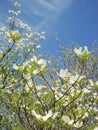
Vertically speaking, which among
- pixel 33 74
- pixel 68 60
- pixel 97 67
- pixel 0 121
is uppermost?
pixel 68 60

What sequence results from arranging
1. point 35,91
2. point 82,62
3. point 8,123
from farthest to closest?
point 8,123 < point 35,91 < point 82,62

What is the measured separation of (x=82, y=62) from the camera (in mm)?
3264

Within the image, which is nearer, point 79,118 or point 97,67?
point 79,118

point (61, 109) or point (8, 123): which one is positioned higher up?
point (8, 123)

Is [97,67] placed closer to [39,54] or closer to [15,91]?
[39,54]

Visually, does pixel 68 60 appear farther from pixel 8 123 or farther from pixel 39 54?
pixel 8 123

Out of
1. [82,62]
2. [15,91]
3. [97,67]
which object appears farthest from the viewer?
[97,67]

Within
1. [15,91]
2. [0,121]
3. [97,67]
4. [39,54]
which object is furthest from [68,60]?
[15,91]

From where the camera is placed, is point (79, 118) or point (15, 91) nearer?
point (79, 118)

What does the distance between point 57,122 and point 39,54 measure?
6.11 metres

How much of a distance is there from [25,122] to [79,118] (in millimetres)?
638

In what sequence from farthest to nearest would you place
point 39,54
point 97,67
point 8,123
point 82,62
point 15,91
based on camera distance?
point 97,67 < point 39,54 < point 8,123 < point 15,91 < point 82,62

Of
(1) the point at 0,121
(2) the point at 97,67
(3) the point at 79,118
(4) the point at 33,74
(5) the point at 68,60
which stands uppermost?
(5) the point at 68,60

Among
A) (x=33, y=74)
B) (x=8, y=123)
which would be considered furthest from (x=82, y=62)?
(x=8, y=123)
